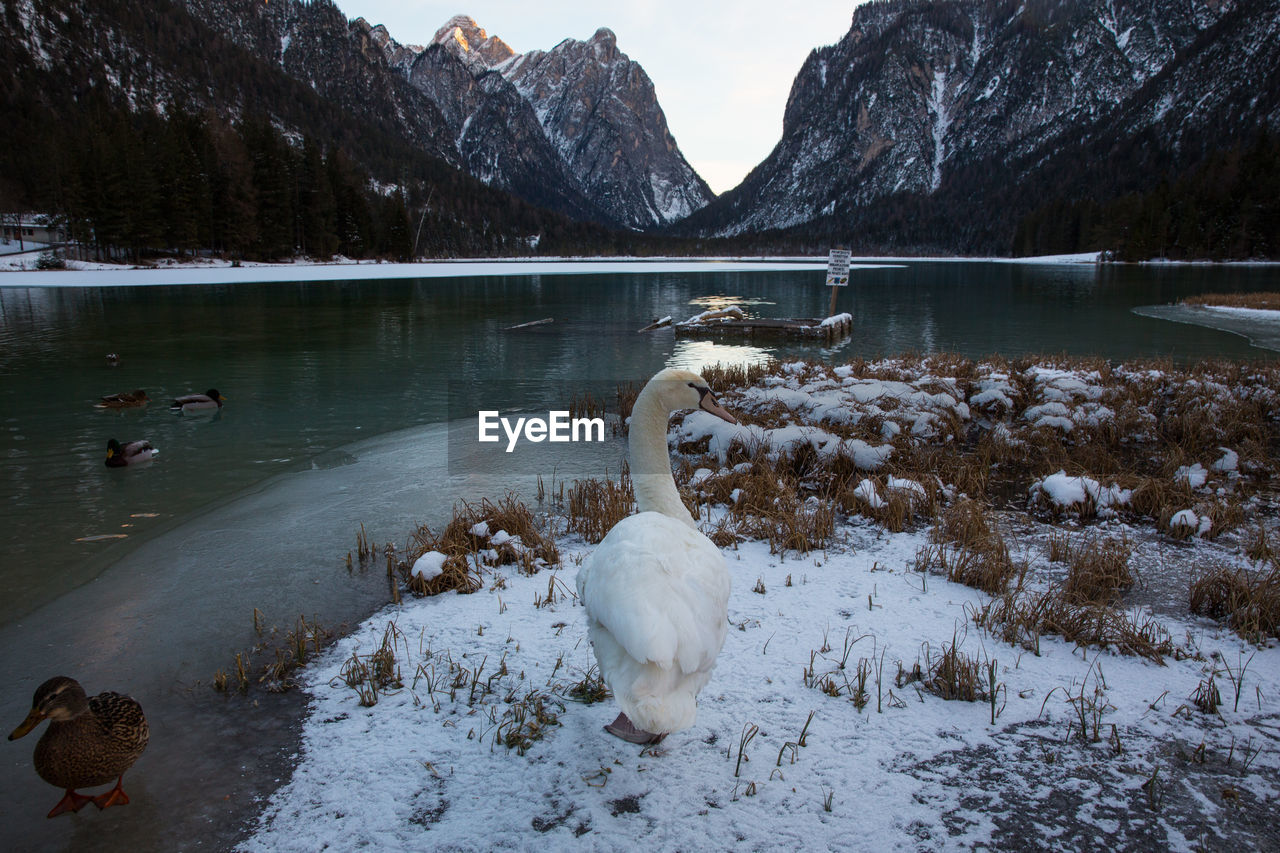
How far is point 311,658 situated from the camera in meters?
4.10

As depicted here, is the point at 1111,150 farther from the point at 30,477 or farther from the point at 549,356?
the point at 30,477

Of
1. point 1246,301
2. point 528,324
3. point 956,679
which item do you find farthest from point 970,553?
point 1246,301

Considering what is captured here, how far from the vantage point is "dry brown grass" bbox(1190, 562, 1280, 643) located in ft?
13.4

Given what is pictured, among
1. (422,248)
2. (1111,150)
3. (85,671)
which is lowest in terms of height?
(85,671)

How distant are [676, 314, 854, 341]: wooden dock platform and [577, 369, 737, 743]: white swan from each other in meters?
20.9

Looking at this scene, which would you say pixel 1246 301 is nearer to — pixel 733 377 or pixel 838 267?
pixel 838 267

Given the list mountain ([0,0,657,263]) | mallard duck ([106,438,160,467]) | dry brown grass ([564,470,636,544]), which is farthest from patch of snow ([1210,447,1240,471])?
mountain ([0,0,657,263])

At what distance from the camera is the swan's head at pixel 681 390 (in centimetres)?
411

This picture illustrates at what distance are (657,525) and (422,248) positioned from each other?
127m

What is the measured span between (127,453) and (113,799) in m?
7.70

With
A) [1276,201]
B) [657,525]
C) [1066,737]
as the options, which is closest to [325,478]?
[657,525]

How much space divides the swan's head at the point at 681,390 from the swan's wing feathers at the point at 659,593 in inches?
40.9

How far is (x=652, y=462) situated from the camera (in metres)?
4.08

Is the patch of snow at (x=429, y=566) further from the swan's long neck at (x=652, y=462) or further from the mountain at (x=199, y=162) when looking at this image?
the mountain at (x=199, y=162)
